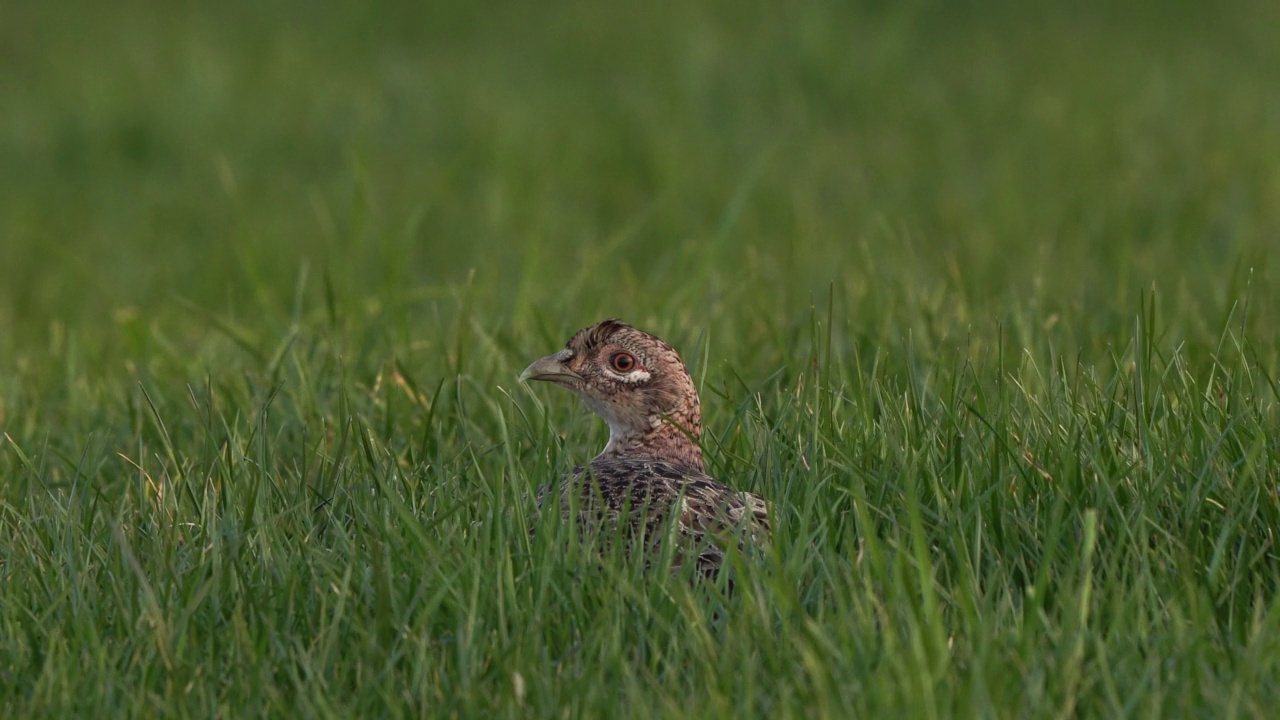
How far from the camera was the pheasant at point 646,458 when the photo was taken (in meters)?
3.83

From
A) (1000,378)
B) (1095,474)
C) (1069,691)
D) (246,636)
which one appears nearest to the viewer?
(1069,691)

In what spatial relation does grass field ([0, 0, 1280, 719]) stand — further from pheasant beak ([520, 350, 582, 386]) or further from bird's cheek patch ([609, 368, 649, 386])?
bird's cheek patch ([609, 368, 649, 386])

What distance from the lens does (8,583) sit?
3783 millimetres

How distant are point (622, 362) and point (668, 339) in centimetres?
124

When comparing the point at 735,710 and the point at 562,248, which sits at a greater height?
the point at 735,710

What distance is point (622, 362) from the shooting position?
17.0ft

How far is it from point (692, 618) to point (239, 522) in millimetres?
1216

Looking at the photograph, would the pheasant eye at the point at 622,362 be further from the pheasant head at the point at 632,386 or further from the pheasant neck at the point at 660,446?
the pheasant neck at the point at 660,446

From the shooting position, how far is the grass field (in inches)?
132

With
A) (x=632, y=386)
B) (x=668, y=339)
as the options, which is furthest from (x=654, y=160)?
(x=632, y=386)

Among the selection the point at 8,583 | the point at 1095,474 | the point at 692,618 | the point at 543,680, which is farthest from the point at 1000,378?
the point at 8,583

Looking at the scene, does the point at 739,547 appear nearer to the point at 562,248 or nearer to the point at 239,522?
the point at 239,522

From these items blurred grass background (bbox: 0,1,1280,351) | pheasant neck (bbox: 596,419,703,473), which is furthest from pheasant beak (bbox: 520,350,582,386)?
blurred grass background (bbox: 0,1,1280,351)

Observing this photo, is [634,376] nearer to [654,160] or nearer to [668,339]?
[668,339]
